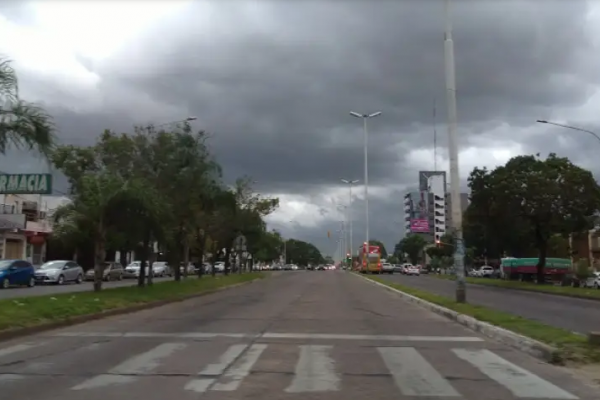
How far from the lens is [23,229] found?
54688mm

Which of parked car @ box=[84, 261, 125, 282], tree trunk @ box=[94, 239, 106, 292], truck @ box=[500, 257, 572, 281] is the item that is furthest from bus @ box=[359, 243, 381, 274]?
tree trunk @ box=[94, 239, 106, 292]

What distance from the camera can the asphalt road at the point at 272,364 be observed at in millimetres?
8430

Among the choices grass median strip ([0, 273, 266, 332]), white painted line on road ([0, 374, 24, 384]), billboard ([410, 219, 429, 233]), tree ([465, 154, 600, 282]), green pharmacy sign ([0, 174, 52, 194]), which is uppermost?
billboard ([410, 219, 429, 233])

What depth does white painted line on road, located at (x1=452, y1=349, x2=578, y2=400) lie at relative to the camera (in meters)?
8.50

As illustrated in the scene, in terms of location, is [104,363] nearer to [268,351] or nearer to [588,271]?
[268,351]

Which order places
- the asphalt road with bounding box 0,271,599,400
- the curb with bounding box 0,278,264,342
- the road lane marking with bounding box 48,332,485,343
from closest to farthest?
the asphalt road with bounding box 0,271,599,400, the curb with bounding box 0,278,264,342, the road lane marking with bounding box 48,332,485,343

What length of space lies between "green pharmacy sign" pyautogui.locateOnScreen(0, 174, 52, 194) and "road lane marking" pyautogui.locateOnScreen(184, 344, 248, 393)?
8968 millimetres

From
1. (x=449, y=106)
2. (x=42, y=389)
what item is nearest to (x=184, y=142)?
(x=449, y=106)

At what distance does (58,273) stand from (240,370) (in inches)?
1330

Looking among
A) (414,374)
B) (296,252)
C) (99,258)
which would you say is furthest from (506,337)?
(296,252)

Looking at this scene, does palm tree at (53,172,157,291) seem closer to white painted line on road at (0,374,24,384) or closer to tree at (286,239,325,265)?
white painted line on road at (0,374,24,384)

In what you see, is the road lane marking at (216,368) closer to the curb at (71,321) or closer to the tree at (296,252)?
the curb at (71,321)

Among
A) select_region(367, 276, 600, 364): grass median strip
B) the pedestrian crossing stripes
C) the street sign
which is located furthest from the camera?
the street sign

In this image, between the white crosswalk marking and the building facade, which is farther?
the building facade
